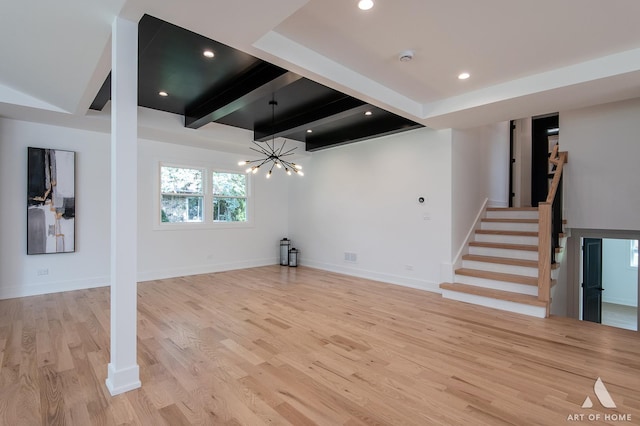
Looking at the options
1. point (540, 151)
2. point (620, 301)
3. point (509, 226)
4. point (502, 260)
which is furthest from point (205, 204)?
point (620, 301)

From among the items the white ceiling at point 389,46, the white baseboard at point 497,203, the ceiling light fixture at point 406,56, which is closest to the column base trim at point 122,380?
the white ceiling at point 389,46

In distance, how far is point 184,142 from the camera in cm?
605

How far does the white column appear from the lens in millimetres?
2238

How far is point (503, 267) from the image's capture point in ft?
15.9

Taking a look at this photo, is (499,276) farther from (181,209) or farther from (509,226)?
(181,209)

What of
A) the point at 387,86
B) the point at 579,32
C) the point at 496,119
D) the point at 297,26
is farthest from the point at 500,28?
the point at 496,119

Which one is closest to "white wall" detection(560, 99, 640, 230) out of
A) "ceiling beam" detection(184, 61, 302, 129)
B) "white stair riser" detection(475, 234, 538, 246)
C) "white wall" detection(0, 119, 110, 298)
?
"white stair riser" detection(475, 234, 538, 246)

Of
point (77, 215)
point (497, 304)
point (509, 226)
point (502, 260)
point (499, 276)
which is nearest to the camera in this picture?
point (497, 304)

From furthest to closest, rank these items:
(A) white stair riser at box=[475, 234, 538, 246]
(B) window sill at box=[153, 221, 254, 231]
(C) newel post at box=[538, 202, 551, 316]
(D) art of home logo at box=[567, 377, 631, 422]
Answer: (B) window sill at box=[153, 221, 254, 231]
(A) white stair riser at box=[475, 234, 538, 246]
(C) newel post at box=[538, 202, 551, 316]
(D) art of home logo at box=[567, 377, 631, 422]

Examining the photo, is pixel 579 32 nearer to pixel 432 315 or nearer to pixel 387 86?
pixel 387 86

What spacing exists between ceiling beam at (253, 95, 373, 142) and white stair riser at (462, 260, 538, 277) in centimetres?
308

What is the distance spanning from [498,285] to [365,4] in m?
4.20

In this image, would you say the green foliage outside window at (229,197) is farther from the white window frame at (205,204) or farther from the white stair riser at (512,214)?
the white stair riser at (512,214)

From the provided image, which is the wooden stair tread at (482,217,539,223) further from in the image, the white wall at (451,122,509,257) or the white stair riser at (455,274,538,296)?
the white stair riser at (455,274,538,296)
